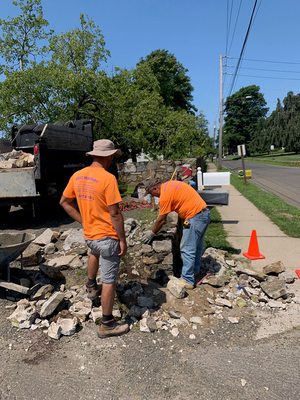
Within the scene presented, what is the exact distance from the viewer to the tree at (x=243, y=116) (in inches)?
3767

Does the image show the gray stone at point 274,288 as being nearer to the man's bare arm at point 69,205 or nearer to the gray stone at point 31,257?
the man's bare arm at point 69,205

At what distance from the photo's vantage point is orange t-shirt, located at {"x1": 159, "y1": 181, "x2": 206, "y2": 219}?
458 cm

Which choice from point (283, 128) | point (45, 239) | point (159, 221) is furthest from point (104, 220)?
point (283, 128)

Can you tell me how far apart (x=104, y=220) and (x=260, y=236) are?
5220 mm

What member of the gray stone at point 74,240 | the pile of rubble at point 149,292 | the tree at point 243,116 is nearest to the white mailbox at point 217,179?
the pile of rubble at point 149,292

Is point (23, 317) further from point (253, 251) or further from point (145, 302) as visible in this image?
point (253, 251)

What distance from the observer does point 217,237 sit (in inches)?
311

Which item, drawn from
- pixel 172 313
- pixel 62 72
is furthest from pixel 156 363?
pixel 62 72

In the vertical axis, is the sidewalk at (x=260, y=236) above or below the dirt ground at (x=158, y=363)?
above

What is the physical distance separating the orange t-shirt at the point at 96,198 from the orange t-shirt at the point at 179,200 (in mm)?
1067

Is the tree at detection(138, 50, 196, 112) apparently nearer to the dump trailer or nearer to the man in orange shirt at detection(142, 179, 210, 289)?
the dump trailer

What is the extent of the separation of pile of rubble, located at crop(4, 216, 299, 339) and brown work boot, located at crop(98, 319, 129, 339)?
0.21 meters

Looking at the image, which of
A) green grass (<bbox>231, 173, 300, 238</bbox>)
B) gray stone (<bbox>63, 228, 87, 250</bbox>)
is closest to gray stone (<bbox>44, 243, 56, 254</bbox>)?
gray stone (<bbox>63, 228, 87, 250</bbox>)

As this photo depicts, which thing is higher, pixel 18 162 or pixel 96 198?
pixel 18 162
